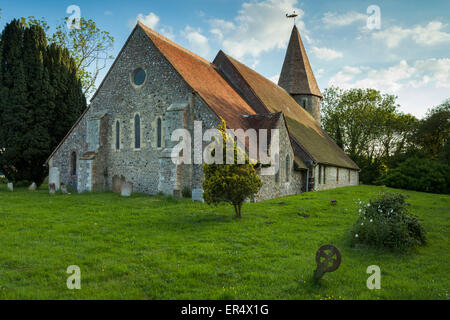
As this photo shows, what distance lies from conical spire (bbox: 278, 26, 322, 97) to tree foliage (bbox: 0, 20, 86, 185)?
21877 mm

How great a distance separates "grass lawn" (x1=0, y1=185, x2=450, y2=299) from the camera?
5539mm

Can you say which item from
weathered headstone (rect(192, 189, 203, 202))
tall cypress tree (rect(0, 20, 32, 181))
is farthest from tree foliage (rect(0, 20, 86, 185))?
weathered headstone (rect(192, 189, 203, 202))

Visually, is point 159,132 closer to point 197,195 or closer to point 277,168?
point 197,195

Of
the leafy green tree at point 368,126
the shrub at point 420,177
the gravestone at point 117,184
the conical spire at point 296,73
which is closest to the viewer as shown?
the gravestone at point 117,184

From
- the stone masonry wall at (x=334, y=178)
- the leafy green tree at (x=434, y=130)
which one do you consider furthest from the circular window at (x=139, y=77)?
the leafy green tree at (x=434, y=130)

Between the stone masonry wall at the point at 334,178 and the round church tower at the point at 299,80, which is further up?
the round church tower at the point at 299,80

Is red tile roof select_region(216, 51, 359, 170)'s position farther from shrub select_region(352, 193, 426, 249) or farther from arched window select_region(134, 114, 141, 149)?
shrub select_region(352, 193, 426, 249)

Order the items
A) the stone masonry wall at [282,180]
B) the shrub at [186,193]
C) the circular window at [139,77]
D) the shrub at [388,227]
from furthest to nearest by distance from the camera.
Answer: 1. the circular window at [139,77]
2. the stone masonry wall at [282,180]
3. the shrub at [186,193]
4. the shrub at [388,227]

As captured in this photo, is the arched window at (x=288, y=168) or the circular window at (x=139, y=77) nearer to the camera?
the circular window at (x=139, y=77)

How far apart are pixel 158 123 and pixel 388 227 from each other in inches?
532

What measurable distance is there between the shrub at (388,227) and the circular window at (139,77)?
47.5 feet

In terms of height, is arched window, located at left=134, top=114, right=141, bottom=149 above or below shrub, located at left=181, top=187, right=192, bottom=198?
above

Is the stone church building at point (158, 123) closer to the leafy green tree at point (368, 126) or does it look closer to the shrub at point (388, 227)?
the shrub at point (388, 227)

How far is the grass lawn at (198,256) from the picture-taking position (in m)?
5.54
